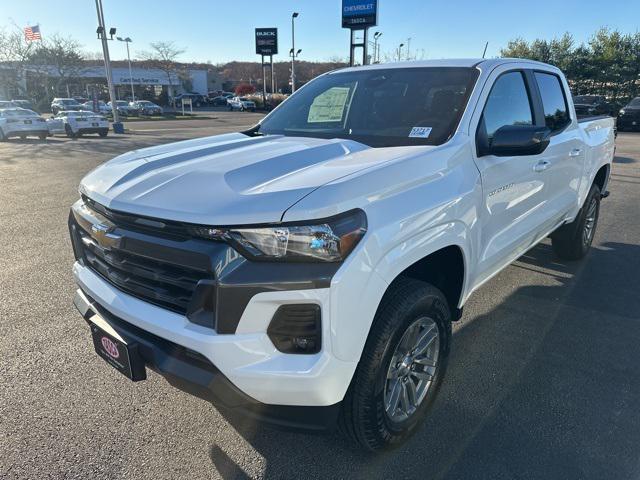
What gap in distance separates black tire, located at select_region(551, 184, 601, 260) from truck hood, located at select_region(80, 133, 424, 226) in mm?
3242

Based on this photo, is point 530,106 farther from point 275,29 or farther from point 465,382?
point 275,29

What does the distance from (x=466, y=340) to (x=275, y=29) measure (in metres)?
52.4

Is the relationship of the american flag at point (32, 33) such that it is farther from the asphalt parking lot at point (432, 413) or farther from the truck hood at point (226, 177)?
the truck hood at point (226, 177)

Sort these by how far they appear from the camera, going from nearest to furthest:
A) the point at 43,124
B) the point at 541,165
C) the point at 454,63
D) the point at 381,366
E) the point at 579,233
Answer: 1. the point at 381,366
2. the point at 454,63
3. the point at 541,165
4. the point at 579,233
5. the point at 43,124

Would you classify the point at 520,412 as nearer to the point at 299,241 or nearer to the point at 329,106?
the point at 299,241

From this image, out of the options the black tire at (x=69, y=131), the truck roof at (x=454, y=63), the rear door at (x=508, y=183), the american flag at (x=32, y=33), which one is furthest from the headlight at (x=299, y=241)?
the american flag at (x=32, y=33)

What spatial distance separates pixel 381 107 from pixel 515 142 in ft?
3.21

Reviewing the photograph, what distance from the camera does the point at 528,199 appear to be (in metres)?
3.42

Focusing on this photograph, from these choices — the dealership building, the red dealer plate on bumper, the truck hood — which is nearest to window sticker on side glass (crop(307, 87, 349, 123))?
the truck hood

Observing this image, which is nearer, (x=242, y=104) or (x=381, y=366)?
(x=381, y=366)

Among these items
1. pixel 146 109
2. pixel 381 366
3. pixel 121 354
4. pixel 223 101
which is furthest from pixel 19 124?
pixel 223 101

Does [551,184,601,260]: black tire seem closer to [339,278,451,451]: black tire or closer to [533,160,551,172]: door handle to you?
[533,160,551,172]: door handle

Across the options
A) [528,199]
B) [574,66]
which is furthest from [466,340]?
[574,66]

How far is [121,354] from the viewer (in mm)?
2174
